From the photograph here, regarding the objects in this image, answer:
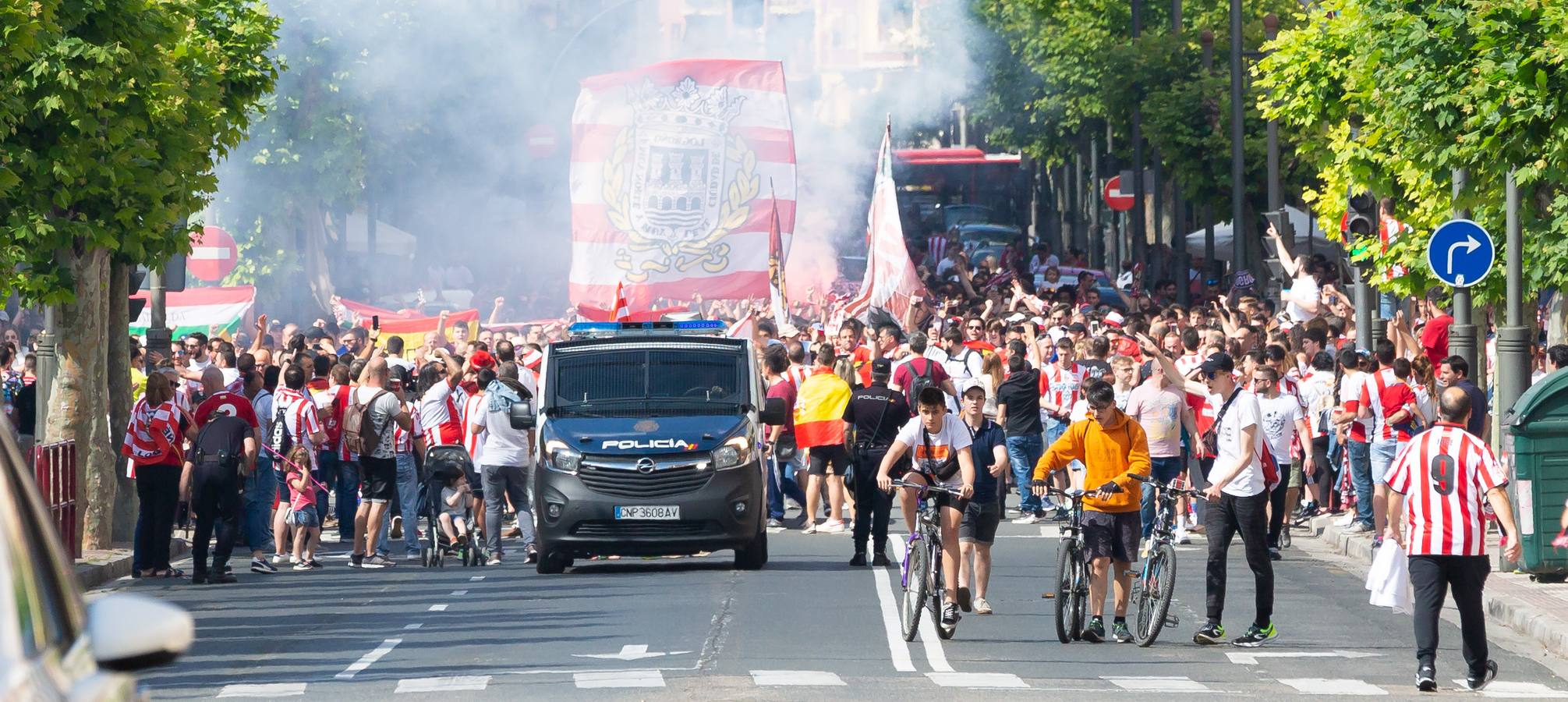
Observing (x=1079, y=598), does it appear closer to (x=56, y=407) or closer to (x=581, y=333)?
(x=581, y=333)

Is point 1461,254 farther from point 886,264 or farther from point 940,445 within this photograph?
point 886,264

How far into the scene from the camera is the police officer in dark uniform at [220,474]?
16781 mm

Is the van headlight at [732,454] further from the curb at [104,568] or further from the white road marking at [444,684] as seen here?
the white road marking at [444,684]

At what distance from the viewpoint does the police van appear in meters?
16.9

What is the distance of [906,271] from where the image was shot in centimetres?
2948

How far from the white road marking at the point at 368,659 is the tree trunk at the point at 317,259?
49593 mm

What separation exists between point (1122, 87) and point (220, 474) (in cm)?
3056

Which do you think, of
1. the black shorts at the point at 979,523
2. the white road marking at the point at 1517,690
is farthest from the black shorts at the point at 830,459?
the white road marking at the point at 1517,690

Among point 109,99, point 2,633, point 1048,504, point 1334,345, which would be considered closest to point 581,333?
point 109,99

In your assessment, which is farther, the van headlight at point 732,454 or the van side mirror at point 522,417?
the van side mirror at point 522,417

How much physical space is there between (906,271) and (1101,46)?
2084cm

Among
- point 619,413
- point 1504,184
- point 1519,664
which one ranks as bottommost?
point 1519,664

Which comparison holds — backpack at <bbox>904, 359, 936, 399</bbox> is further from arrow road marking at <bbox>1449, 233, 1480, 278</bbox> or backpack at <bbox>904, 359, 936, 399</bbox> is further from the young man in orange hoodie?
the young man in orange hoodie

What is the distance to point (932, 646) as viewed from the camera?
1280 centimetres
